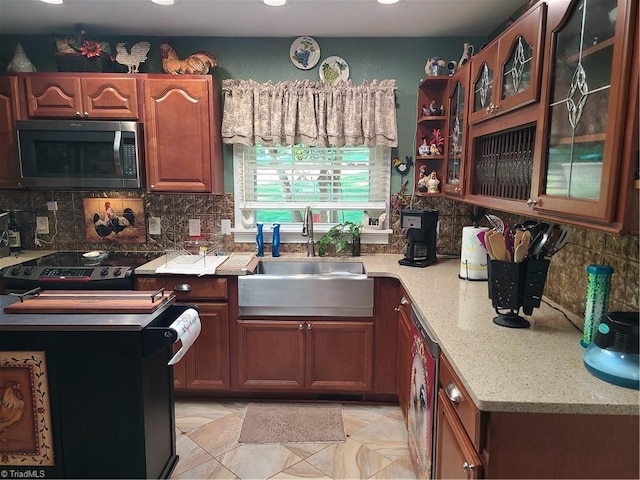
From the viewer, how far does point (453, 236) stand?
3.15 meters

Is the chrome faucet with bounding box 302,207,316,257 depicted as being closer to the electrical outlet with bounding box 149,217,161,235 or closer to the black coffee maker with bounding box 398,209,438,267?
the black coffee maker with bounding box 398,209,438,267

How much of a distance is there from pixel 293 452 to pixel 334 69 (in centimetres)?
249

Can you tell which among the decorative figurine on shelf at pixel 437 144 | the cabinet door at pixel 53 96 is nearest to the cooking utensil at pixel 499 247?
the decorative figurine on shelf at pixel 437 144

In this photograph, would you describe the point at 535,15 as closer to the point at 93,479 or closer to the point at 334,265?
the point at 334,265

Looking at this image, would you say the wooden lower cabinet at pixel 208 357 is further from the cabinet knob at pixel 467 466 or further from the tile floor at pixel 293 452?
the cabinet knob at pixel 467 466

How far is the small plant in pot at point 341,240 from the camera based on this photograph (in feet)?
9.89

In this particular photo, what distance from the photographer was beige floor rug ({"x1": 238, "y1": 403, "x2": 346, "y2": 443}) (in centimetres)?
240

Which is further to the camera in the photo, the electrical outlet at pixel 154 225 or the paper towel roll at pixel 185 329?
the electrical outlet at pixel 154 225

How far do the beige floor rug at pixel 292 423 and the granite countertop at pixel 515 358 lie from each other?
994 mm

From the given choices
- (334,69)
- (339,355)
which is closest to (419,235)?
(339,355)

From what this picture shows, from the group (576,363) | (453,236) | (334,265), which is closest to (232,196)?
(334,265)

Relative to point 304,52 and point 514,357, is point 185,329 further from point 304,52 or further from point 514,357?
point 304,52

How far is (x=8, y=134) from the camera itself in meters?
2.77

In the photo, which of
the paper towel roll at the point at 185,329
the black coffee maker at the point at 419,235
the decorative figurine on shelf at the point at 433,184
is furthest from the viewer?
the decorative figurine on shelf at the point at 433,184
